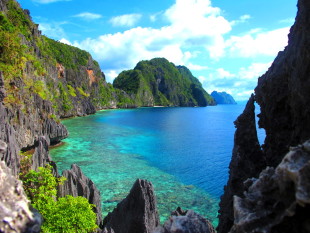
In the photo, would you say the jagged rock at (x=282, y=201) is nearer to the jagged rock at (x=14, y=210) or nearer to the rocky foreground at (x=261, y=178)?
the rocky foreground at (x=261, y=178)

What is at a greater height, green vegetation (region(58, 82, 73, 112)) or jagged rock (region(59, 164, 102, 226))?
green vegetation (region(58, 82, 73, 112))

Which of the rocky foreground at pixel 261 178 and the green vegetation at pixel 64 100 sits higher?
the green vegetation at pixel 64 100

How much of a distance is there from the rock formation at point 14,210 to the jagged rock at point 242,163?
12179mm

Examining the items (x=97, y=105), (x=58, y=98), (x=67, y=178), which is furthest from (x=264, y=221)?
(x=97, y=105)

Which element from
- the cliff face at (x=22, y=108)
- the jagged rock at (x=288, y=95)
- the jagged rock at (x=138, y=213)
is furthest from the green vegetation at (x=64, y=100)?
the jagged rock at (x=288, y=95)

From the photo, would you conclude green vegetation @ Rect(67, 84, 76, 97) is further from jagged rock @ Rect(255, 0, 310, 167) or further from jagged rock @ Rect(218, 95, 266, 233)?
jagged rock @ Rect(255, 0, 310, 167)

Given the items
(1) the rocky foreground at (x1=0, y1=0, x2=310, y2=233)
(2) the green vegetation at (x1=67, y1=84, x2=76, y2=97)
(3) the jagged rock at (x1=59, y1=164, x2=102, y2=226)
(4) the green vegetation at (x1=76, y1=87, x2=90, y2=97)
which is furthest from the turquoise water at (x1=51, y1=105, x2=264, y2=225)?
(4) the green vegetation at (x1=76, y1=87, x2=90, y2=97)

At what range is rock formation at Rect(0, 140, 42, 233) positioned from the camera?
22.8ft

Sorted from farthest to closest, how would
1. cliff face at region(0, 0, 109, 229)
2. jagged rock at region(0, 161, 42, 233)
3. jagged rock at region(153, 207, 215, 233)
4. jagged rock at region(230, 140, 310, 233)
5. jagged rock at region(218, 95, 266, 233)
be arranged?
cliff face at region(0, 0, 109, 229), jagged rock at region(218, 95, 266, 233), jagged rock at region(153, 207, 215, 233), jagged rock at region(0, 161, 42, 233), jagged rock at region(230, 140, 310, 233)

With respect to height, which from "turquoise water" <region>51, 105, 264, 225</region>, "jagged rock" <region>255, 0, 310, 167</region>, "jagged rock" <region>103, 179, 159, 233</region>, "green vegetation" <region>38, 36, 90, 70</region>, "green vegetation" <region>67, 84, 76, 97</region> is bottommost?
"turquoise water" <region>51, 105, 264, 225</region>

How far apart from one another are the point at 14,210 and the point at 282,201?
718 cm

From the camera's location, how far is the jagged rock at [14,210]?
695 cm

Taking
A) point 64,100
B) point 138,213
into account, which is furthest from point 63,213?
point 64,100

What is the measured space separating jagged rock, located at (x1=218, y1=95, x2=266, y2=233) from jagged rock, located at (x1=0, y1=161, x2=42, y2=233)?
12189 mm
